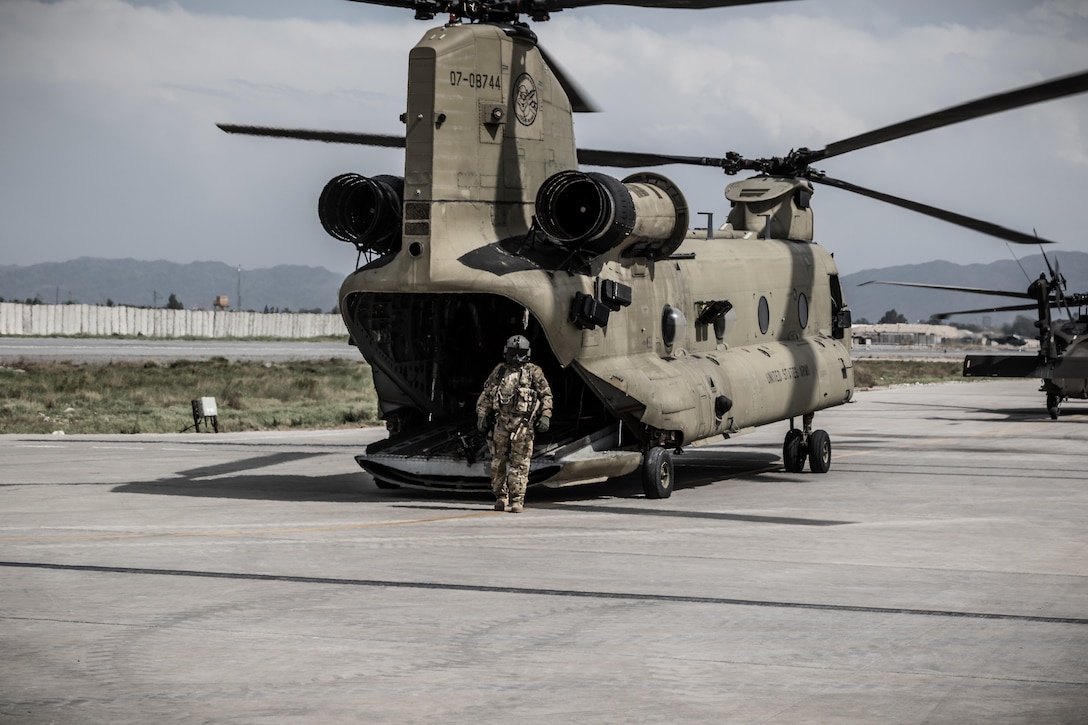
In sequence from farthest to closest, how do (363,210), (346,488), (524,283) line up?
(346,488) → (363,210) → (524,283)

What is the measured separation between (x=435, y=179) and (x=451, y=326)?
2.87 metres

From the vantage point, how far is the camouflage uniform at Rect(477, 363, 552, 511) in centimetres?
1526

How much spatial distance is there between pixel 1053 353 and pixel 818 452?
58.0ft

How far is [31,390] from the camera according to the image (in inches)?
1575

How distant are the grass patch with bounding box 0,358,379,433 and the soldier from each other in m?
15.4

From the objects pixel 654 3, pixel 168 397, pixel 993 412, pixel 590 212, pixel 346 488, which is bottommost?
pixel 346 488

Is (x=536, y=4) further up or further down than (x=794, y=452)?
further up

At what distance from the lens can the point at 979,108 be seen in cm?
1339

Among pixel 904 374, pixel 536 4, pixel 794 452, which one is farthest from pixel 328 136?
pixel 904 374

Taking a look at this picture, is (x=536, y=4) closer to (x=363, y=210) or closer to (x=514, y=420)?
(x=363, y=210)

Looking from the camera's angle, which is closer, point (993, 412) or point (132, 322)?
point (993, 412)

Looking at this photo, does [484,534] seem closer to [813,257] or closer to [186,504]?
[186,504]

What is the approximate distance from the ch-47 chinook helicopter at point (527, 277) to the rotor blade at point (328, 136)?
2 cm

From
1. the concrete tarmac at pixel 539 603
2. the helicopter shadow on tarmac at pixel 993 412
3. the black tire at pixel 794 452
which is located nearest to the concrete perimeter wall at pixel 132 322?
the helicopter shadow on tarmac at pixel 993 412
